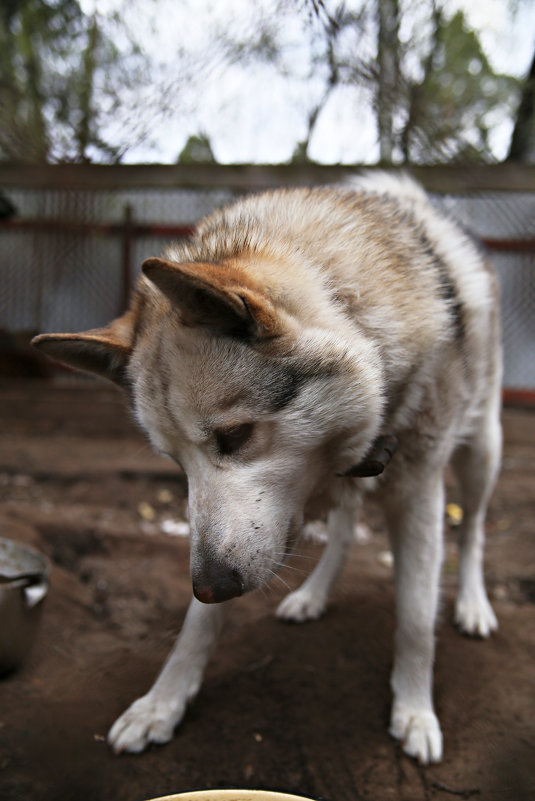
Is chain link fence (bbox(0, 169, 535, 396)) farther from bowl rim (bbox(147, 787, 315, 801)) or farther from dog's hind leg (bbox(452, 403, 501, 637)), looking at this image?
bowl rim (bbox(147, 787, 315, 801))

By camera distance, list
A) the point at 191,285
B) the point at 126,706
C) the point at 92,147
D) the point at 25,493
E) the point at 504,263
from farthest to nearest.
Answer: the point at 504,263, the point at 25,493, the point at 126,706, the point at 92,147, the point at 191,285

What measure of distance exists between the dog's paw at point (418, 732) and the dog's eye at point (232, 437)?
3.66ft

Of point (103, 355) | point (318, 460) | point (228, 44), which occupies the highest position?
point (228, 44)

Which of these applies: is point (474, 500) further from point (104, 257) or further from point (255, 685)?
point (104, 257)

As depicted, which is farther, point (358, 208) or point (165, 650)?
point (165, 650)

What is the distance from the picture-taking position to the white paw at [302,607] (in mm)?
2494

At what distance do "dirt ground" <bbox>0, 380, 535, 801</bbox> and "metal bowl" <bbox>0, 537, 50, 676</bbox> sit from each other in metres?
0.10

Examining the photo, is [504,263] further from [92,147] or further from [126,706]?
[126,706]

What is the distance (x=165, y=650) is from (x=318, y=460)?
1.12 metres

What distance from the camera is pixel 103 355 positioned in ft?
5.46

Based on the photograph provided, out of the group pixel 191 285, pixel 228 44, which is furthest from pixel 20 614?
pixel 228 44

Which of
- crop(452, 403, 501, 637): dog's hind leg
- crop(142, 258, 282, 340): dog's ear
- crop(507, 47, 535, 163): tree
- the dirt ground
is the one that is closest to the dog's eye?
crop(142, 258, 282, 340): dog's ear

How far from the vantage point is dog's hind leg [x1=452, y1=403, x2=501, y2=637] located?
259 cm

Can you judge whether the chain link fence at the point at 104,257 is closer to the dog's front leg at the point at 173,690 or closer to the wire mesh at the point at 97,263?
the wire mesh at the point at 97,263
